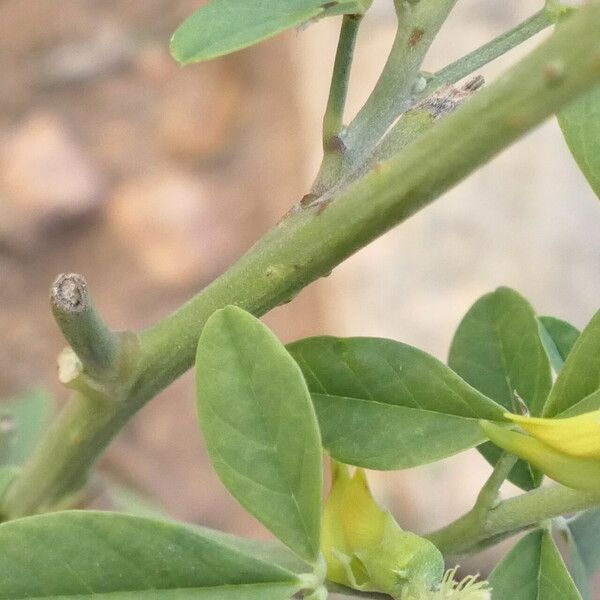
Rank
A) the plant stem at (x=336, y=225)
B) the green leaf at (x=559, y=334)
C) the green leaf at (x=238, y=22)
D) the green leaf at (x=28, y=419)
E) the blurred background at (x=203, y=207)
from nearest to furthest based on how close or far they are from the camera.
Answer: the plant stem at (x=336, y=225), the green leaf at (x=238, y=22), the green leaf at (x=559, y=334), the green leaf at (x=28, y=419), the blurred background at (x=203, y=207)

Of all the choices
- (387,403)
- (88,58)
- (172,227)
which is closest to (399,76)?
(387,403)

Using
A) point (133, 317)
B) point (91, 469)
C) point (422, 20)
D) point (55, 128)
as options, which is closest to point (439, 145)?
point (422, 20)

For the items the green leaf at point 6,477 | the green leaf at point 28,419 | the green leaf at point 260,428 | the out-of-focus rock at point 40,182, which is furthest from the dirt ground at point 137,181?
the green leaf at point 260,428

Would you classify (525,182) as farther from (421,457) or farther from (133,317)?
(421,457)

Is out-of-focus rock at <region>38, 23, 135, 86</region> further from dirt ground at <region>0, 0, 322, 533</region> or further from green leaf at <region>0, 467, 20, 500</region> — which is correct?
green leaf at <region>0, 467, 20, 500</region>

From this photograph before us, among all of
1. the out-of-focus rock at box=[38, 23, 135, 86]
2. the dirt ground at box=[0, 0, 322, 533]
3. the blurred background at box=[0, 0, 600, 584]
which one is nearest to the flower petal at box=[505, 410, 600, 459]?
the blurred background at box=[0, 0, 600, 584]

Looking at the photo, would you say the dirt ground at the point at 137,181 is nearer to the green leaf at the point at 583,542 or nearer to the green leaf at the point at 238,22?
the green leaf at the point at 583,542
